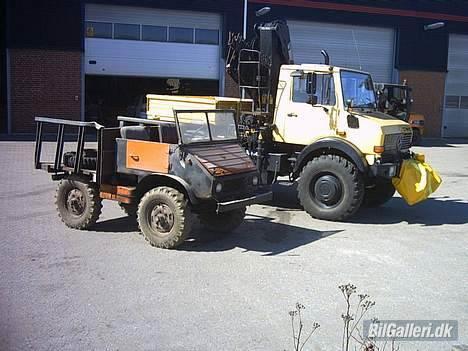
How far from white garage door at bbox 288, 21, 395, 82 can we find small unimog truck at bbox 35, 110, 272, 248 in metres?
19.4

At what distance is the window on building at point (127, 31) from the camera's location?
23909 mm

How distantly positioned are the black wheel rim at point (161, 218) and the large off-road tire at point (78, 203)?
3.55ft

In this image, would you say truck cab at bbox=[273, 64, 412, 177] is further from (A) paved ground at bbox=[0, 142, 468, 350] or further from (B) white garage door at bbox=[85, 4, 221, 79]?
(B) white garage door at bbox=[85, 4, 221, 79]

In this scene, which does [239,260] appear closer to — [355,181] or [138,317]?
[138,317]

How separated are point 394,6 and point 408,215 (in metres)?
20.4

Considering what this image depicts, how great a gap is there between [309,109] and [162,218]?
386cm

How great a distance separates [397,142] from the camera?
386 inches

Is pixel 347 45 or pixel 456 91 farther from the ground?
pixel 347 45

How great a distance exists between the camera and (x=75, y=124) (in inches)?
310

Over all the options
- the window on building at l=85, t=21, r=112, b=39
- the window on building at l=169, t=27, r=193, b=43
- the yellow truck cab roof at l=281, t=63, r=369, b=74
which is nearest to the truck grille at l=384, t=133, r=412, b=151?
the yellow truck cab roof at l=281, t=63, r=369, b=74

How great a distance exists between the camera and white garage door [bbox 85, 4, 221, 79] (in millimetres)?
23797

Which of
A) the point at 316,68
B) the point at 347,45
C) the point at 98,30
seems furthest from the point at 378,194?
the point at 347,45

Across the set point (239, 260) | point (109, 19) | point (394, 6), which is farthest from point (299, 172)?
point (394, 6)

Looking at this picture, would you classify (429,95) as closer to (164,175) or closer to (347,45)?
(347,45)
